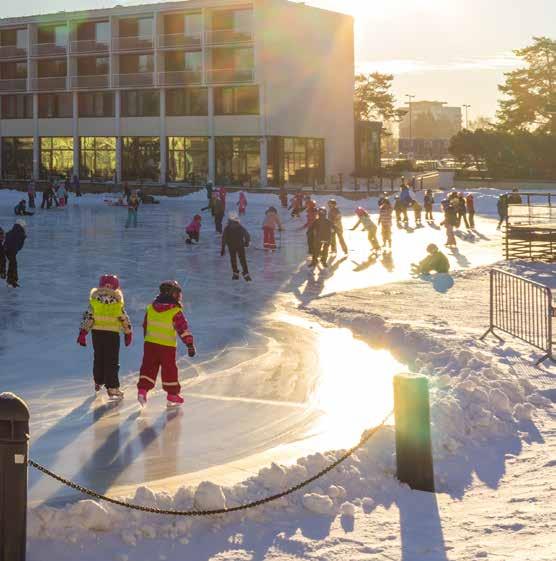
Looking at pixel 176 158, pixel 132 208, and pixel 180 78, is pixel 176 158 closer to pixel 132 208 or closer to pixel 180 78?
pixel 180 78

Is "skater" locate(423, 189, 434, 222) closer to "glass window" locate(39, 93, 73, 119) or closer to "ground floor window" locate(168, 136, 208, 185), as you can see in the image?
"ground floor window" locate(168, 136, 208, 185)

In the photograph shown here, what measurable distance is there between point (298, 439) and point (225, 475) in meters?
1.30

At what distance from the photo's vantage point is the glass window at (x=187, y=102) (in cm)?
6675

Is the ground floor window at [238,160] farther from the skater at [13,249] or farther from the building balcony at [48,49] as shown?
the skater at [13,249]

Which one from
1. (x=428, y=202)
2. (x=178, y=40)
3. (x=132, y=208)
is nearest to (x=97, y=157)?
(x=178, y=40)

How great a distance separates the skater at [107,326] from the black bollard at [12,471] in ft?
15.4

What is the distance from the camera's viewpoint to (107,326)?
10.8 meters

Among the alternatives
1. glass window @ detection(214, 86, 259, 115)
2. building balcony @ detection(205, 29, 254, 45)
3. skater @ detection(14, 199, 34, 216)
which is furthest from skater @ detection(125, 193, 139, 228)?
building balcony @ detection(205, 29, 254, 45)

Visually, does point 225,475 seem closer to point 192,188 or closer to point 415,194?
point 415,194

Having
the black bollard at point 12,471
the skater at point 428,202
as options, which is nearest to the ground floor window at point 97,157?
the skater at point 428,202

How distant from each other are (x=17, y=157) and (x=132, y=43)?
13612 millimetres

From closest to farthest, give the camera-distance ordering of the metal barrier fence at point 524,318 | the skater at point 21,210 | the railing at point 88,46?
the metal barrier fence at point 524,318 → the skater at point 21,210 → the railing at point 88,46

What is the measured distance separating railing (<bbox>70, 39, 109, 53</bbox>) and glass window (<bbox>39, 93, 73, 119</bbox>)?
349cm

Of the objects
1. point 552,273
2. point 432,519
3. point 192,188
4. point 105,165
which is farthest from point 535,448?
point 105,165
